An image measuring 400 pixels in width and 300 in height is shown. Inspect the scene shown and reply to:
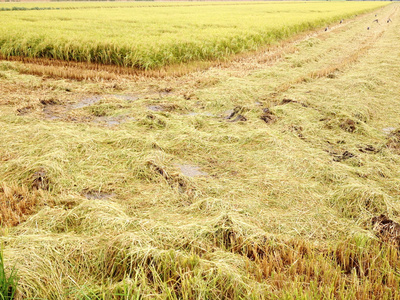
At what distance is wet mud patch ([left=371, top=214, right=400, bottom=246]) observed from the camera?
2727 mm

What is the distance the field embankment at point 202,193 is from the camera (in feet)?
7.35

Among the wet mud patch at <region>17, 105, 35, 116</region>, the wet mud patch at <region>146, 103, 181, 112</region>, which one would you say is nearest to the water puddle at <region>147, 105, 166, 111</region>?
the wet mud patch at <region>146, 103, 181, 112</region>

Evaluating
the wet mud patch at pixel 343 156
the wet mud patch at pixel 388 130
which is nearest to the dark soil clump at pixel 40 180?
the wet mud patch at pixel 343 156

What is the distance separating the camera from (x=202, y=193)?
3562 mm

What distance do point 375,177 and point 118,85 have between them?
6255mm

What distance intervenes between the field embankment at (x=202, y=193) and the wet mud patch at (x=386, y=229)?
14mm

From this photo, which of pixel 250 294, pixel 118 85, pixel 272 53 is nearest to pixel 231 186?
pixel 250 294

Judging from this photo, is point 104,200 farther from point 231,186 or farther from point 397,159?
point 397,159

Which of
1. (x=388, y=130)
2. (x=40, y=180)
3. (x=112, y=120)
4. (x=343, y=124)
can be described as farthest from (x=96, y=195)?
(x=388, y=130)

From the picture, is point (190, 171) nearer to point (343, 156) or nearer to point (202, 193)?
point (202, 193)

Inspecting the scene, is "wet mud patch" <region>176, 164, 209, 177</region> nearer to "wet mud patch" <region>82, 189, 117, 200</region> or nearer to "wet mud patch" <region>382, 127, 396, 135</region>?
"wet mud patch" <region>82, 189, 117, 200</region>

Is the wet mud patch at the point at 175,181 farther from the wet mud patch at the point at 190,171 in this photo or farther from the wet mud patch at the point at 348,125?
the wet mud patch at the point at 348,125

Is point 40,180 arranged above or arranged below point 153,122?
below

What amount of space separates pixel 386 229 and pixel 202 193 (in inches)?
74.1
